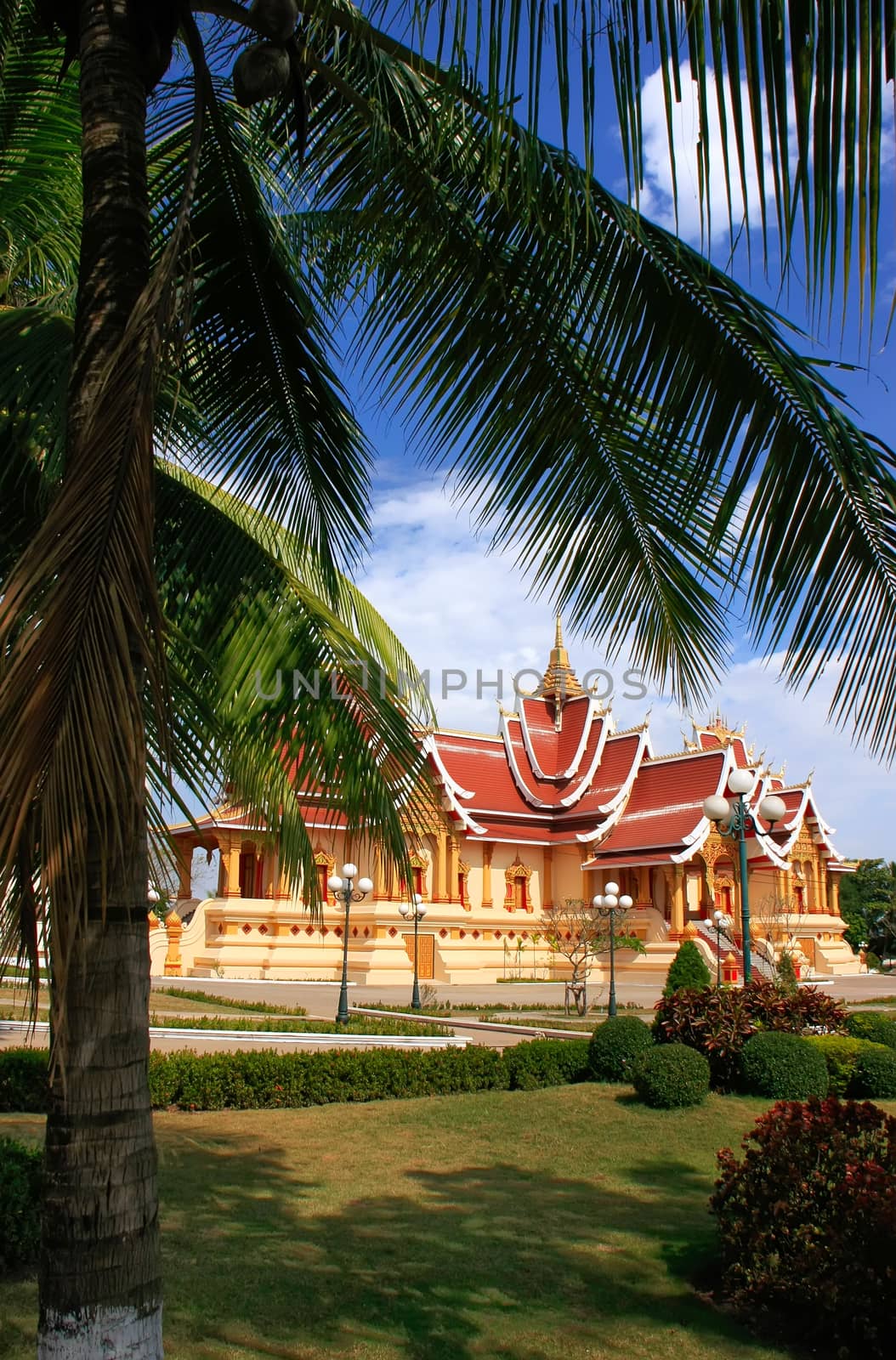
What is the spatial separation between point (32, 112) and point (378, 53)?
2.51 m

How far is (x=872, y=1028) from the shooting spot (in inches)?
530

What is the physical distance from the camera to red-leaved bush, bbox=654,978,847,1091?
1188cm

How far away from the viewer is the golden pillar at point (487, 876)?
35.2 meters

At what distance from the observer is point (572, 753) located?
126 feet

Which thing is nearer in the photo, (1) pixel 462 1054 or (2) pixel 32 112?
(2) pixel 32 112

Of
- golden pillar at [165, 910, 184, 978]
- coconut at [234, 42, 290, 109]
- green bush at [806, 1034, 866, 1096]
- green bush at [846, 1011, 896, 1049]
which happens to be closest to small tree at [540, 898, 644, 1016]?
golden pillar at [165, 910, 184, 978]

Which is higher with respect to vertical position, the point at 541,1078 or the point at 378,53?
the point at 378,53

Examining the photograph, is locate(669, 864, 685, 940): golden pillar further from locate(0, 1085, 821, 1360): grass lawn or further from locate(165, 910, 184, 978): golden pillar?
locate(0, 1085, 821, 1360): grass lawn

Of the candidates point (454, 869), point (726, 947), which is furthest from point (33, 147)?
Answer: point (726, 947)

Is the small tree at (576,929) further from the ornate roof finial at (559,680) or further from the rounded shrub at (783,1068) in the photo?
the rounded shrub at (783,1068)

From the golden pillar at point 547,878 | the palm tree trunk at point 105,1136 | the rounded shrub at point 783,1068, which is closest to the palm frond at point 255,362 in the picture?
the palm tree trunk at point 105,1136

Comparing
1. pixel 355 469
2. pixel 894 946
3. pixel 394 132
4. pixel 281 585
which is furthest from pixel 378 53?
pixel 894 946

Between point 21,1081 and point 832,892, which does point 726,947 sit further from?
point 21,1081

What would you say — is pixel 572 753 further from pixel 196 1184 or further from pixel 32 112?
pixel 32 112
